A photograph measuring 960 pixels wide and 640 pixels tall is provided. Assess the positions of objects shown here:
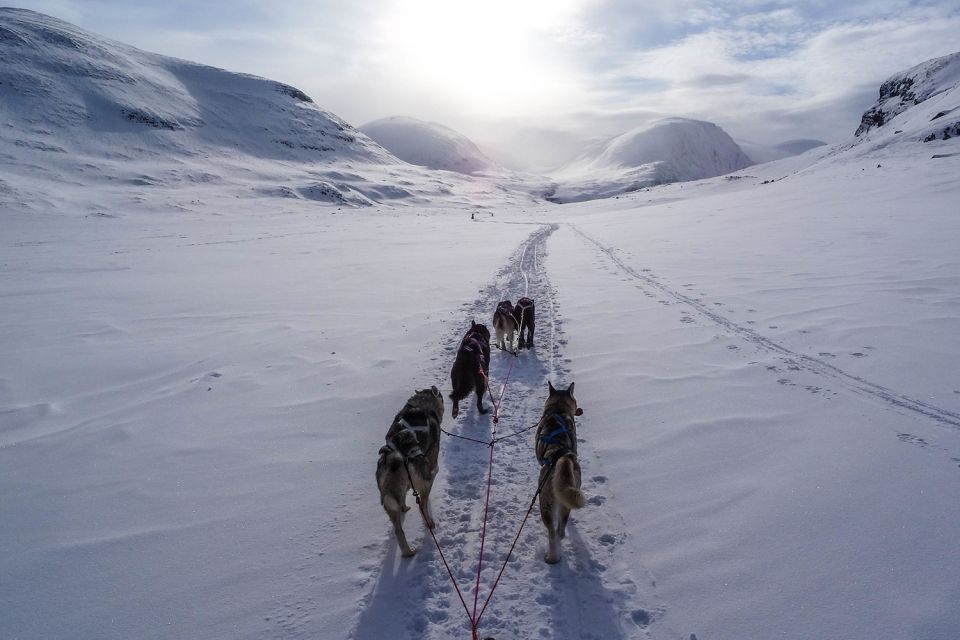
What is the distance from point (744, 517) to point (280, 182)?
73488 mm

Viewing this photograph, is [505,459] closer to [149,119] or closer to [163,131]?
[163,131]

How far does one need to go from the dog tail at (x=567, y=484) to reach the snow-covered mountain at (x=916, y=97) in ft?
184

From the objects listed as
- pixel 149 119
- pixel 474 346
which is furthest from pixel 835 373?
pixel 149 119

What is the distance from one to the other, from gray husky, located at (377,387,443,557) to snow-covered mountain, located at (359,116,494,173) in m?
163

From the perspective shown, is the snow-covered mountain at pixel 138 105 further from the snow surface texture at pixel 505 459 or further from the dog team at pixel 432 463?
the dog team at pixel 432 463

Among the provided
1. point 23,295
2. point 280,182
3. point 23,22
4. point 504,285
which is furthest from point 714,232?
point 23,22

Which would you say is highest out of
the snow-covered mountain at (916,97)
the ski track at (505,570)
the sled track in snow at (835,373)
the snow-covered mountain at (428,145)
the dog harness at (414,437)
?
the snow-covered mountain at (428,145)

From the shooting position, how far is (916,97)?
6869 cm

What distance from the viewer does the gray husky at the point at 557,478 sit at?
2.96 metres

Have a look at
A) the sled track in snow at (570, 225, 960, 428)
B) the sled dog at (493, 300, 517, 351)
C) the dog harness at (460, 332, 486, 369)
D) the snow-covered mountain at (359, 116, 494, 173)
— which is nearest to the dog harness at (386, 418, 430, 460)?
the dog harness at (460, 332, 486, 369)

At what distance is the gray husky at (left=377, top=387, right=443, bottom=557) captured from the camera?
316 centimetres

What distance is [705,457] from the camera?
4.22m

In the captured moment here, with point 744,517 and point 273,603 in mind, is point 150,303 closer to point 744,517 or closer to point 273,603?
point 273,603

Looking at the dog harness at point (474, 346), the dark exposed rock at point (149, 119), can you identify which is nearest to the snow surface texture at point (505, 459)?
the dog harness at point (474, 346)
